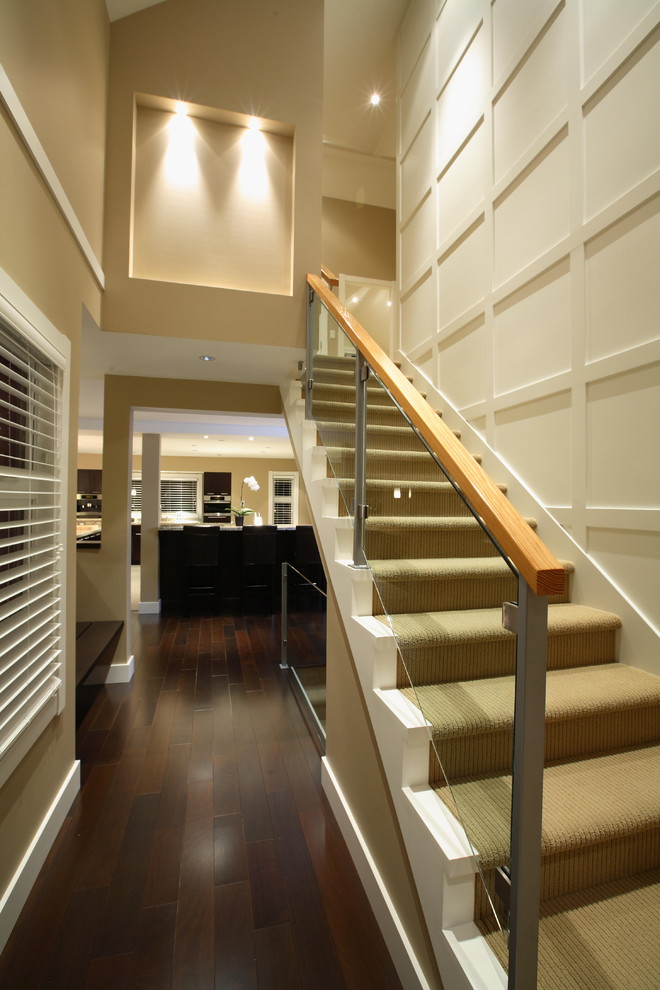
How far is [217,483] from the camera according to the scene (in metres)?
13.0

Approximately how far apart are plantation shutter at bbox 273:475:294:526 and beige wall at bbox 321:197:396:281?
310 inches

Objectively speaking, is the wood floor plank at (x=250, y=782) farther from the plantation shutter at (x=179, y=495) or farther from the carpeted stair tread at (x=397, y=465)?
the plantation shutter at (x=179, y=495)

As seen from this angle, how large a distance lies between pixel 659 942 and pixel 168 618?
5.72 meters

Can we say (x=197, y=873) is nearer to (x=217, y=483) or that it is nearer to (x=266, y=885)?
(x=266, y=885)

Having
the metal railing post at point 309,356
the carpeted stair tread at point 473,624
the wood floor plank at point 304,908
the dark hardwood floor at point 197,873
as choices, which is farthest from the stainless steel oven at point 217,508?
the carpeted stair tread at point 473,624

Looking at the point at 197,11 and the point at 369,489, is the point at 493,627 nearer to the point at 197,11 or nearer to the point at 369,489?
the point at 369,489

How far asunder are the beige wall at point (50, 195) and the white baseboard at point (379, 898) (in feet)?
4.28

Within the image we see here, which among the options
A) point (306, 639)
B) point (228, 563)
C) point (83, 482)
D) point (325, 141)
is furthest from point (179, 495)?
point (306, 639)

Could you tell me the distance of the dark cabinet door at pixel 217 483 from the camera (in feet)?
42.5

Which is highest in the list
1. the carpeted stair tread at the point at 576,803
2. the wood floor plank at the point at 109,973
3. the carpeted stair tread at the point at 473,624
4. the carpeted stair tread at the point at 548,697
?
the carpeted stair tread at the point at 473,624

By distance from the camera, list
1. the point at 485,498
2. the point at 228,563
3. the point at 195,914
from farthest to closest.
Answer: the point at 228,563 < the point at 195,914 < the point at 485,498

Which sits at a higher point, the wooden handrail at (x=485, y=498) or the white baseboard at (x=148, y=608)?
the wooden handrail at (x=485, y=498)

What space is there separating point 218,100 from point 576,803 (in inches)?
170

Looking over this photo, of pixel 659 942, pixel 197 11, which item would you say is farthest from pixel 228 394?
pixel 659 942
